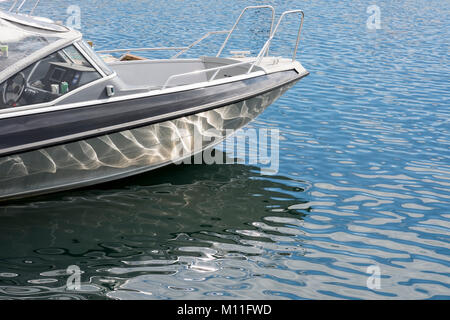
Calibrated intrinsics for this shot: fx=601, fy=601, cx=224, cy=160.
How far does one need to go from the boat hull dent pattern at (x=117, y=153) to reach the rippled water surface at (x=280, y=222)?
29cm

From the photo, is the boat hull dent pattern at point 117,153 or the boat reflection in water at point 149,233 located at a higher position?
the boat hull dent pattern at point 117,153

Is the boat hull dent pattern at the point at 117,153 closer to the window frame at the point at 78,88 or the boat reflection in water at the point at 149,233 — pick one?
the boat reflection in water at the point at 149,233

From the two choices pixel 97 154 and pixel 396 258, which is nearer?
pixel 396 258

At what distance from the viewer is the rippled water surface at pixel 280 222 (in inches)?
Result: 217

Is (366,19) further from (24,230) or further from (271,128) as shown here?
(24,230)

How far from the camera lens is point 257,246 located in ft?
20.5

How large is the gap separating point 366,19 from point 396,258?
2041 cm

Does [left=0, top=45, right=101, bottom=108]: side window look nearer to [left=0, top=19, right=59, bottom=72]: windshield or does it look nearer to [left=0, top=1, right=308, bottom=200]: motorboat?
[left=0, top=1, right=308, bottom=200]: motorboat

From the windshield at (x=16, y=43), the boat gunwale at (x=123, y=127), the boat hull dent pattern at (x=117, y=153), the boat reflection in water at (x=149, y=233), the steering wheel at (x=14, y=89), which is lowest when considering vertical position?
the boat reflection in water at (x=149, y=233)

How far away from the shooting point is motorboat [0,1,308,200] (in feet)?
20.6

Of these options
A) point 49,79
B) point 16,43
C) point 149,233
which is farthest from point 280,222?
point 16,43

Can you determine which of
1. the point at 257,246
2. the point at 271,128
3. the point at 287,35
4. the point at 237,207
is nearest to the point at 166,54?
the point at 287,35

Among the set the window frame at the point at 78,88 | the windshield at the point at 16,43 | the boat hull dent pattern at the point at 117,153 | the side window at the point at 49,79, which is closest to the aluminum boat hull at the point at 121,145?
the boat hull dent pattern at the point at 117,153

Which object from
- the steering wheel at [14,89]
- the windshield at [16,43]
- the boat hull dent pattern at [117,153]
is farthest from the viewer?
the boat hull dent pattern at [117,153]
